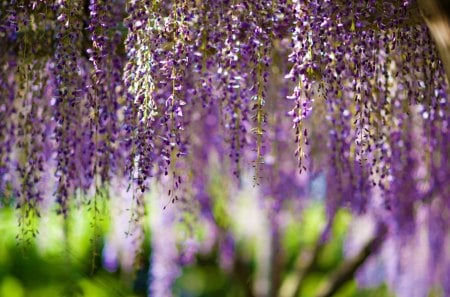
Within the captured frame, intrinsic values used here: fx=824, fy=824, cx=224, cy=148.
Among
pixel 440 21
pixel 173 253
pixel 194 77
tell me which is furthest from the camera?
pixel 173 253

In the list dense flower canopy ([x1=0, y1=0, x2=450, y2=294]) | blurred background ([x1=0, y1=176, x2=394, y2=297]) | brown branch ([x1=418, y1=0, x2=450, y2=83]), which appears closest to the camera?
brown branch ([x1=418, y1=0, x2=450, y2=83])

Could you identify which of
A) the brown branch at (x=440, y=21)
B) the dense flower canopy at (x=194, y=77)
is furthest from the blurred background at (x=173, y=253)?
the brown branch at (x=440, y=21)

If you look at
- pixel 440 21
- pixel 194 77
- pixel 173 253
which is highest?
pixel 440 21

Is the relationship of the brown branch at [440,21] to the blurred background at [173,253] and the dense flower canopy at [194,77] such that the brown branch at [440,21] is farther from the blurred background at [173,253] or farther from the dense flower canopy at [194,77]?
the blurred background at [173,253]

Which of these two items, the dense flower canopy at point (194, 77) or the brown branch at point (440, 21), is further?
the dense flower canopy at point (194, 77)

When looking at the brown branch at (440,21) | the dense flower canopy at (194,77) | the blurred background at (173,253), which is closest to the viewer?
the brown branch at (440,21)

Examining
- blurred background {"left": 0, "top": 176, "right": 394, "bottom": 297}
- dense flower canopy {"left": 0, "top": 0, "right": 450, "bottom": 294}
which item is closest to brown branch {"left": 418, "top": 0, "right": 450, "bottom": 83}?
dense flower canopy {"left": 0, "top": 0, "right": 450, "bottom": 294}

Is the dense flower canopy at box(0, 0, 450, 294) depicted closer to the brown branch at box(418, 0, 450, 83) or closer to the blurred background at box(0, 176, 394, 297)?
the brown branch at box(418, 0, 450, 83)

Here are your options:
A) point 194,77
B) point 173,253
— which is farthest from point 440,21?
point 173,253

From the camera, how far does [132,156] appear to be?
9.72 ft

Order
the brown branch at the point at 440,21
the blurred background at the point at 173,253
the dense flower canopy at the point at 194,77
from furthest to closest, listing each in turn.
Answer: the blurred background at the point at 173,253
the dense flower canopy at the point at 194,77
the brown branch at the point at 440,21

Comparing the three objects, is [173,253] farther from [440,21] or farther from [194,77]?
[440,21]

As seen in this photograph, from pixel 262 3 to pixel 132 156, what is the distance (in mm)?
722

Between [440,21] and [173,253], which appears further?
[173,253]
